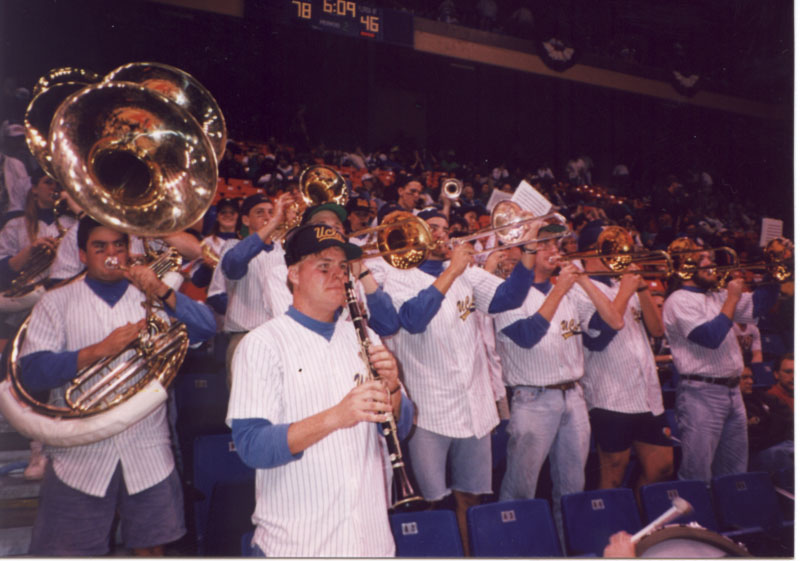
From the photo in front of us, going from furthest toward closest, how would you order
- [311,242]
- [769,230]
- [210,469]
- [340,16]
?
[340,16] → [769,230] → [210,469] → [311,242]

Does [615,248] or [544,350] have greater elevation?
[615,248]

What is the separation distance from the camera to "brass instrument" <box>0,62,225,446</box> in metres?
2.29

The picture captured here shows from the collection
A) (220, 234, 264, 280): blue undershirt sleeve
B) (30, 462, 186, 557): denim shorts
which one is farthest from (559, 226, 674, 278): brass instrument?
(30, 462, 186, 557): denim shorts

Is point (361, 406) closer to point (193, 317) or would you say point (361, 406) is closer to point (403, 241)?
point (193, 317)

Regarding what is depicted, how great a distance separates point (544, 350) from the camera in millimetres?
3445

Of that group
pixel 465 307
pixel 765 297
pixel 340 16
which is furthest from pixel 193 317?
pixel 340 16

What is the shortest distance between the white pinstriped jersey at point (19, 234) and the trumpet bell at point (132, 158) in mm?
885

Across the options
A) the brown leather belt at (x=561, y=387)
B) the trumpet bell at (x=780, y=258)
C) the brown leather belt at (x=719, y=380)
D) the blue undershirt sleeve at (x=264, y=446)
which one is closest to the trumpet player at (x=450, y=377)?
the brown leather belt at (x=561, y=387)

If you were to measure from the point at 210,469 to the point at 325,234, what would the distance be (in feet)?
5.25

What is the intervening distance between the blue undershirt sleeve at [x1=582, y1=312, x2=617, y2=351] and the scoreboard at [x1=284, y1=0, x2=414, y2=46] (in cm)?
638

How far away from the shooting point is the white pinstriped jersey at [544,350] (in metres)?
3.42

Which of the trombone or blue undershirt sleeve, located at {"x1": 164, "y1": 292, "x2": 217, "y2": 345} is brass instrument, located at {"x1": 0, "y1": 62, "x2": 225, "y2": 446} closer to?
blue undershirt sleeve, located at {"x1": 164, "y1": 292, "x2": 217, "y2": 345}

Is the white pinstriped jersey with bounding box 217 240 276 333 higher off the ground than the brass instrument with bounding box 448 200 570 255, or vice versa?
the brass instrument with bounding box 448 200 570 255

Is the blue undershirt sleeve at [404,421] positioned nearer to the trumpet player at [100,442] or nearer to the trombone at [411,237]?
the trumpet player at [100,442]
